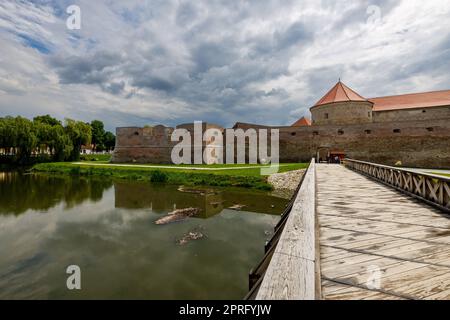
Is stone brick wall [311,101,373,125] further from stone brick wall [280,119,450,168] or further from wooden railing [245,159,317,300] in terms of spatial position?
wooden railing [245,159,317,300]

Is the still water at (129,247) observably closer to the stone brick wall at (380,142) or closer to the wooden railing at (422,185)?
the wooden railing at (422,185)

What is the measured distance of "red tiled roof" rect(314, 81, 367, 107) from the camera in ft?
75.7

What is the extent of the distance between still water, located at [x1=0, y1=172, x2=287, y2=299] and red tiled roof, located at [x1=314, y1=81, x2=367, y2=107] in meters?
17.6

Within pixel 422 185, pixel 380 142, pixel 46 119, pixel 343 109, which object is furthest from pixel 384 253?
pixel 46 119

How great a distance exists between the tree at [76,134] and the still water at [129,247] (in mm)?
19007

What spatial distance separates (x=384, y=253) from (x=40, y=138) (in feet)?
107


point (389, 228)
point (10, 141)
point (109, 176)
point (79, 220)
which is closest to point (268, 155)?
point (109, 176)

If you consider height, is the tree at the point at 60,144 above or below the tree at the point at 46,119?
below

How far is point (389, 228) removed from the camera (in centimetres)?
279

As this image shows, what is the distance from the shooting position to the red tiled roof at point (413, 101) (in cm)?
2191

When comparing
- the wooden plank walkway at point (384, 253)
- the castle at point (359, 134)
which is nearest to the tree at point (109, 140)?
the castle at point (359, 134)
